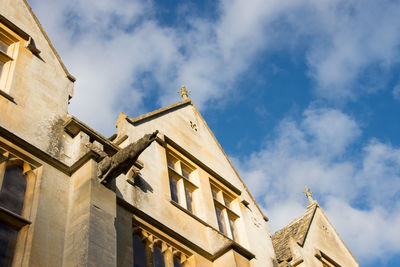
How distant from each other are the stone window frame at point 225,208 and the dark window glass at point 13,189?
6060 millimetres

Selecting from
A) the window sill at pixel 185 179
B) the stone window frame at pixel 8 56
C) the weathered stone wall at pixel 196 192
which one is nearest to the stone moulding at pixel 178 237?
the weathered stone wall at pixel 196 192

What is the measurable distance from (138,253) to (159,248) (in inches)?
29.9

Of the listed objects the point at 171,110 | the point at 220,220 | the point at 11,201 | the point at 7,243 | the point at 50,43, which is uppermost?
the point at 171,110

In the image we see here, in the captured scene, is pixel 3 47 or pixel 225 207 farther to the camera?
pixel 225 207

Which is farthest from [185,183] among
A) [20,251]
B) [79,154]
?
[20,251]

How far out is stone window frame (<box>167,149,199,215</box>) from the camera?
532 inches

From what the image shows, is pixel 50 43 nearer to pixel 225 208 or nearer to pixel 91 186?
pixel 91 186

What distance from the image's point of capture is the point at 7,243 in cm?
817

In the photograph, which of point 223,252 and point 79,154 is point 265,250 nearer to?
point 223,252

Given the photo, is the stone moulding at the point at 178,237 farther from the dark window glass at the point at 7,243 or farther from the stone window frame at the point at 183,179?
the dark window glass at the point at 7,243

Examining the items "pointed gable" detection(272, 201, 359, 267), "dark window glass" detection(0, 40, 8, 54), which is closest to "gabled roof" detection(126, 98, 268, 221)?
"pointed gable" detection(272, 201, 359, 267)

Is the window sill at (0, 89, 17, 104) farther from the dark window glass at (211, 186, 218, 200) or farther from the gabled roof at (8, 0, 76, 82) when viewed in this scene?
the dark window glass at (211, 186, 218, 200)

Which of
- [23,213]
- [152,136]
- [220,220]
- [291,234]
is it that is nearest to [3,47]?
[152,136]

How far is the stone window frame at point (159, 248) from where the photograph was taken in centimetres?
1073
